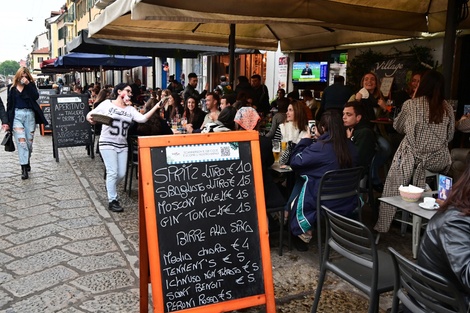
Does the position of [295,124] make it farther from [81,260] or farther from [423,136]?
[81,260]

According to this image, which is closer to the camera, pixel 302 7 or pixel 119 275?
pixel 119 275

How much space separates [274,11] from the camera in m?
4.40

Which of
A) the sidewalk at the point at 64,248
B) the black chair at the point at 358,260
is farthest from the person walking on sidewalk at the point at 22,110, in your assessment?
the black chair at the point at 358,260

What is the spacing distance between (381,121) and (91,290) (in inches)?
172

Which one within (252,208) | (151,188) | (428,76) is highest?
(428,76)

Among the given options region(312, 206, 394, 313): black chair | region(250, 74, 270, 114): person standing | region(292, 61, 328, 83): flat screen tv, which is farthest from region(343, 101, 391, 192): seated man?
region(292, 61, 328, 83): flat screen tv

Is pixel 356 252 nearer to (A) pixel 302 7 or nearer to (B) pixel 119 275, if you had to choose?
(B) pixel 119 275

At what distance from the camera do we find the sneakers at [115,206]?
5.34 metres

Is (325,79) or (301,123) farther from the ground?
(325,79)

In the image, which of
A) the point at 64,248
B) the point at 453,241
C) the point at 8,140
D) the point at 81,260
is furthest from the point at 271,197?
the point at 8,140

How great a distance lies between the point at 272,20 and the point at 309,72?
6573 millimetres

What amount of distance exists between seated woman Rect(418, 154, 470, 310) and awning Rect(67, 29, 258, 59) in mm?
6800

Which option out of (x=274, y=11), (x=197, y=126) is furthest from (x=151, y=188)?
(x=197, y=126)

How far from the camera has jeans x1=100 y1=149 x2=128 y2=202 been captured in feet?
17.4
